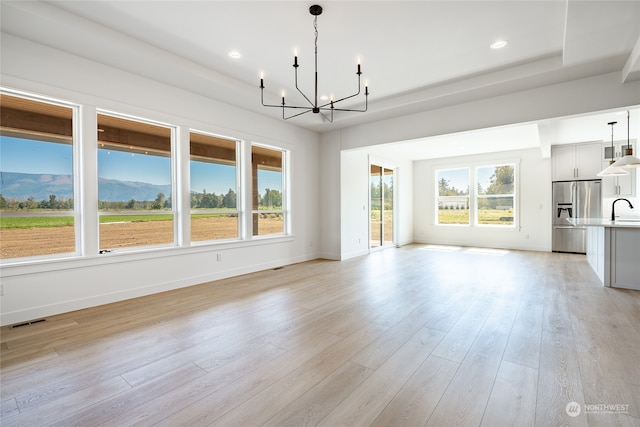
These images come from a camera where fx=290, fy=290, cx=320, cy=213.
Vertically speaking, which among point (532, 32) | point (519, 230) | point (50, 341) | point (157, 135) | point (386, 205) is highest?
point (532, 32)

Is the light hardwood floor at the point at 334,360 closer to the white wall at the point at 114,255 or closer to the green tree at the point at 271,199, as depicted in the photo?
the white wall at the point at 114,255

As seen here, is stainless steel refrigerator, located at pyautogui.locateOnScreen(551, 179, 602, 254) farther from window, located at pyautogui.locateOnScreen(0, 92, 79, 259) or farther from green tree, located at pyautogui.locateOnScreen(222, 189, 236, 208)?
window, located at pyautogui.locateOnScreen(0, 92, 79, 259)

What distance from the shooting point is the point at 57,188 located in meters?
3.27

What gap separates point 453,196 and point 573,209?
2790mm

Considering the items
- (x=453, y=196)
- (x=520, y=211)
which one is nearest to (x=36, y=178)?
(x=453, y=196)

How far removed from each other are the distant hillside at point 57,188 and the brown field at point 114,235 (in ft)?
1.16

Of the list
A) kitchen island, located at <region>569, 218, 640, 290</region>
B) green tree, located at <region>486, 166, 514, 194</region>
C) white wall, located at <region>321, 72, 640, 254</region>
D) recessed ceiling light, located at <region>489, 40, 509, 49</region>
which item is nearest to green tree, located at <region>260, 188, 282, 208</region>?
white wall, located at <region>321, 72, 640, 254</region>

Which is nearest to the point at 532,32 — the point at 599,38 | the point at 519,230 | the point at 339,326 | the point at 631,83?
the point at 599,38

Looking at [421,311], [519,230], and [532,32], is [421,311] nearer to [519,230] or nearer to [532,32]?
[532,32]

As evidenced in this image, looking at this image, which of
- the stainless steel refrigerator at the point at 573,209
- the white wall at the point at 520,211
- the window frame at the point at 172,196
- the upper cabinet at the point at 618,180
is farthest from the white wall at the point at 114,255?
the upper cabinet at the point at 618,180

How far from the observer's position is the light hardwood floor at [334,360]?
162 cm

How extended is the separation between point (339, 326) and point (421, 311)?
3.24 feet

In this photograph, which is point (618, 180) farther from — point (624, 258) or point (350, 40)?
point (350, 40)

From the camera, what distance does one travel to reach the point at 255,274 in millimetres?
5008
